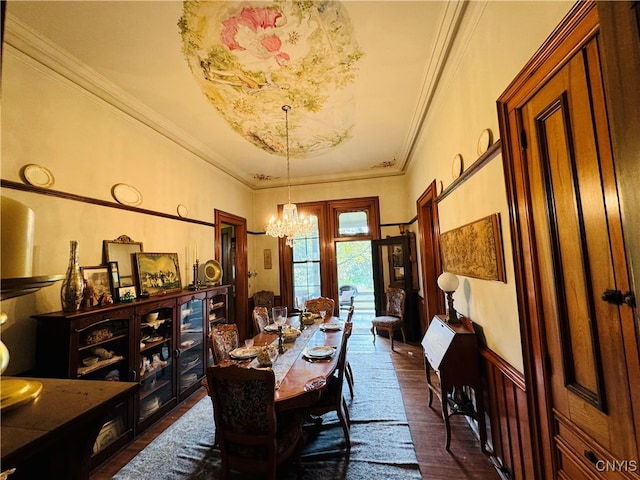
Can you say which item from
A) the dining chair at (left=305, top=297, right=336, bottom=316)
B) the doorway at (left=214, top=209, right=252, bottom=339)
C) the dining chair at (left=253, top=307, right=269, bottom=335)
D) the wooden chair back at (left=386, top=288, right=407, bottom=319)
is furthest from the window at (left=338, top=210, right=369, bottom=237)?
the dining chair at (left=253, top=307, right=269, bottom=335)

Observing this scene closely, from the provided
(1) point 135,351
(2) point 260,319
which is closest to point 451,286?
(2) point 260,319

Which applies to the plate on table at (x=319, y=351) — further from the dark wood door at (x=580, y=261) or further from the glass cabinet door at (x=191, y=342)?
the glass cabinet door at (x=191, y=342)

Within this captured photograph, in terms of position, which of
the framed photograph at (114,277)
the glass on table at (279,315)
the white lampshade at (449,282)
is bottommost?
the glass on table at (279,315)

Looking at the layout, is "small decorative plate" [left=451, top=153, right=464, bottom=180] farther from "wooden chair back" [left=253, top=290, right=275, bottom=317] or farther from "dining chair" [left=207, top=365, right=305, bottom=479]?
"wooden chair back" [left=253, top=290, right=275, bottom=317]

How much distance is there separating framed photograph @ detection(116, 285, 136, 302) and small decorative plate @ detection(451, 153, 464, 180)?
3284mm

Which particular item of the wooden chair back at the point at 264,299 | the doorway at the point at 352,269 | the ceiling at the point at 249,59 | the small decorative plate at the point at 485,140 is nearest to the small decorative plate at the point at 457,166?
the small decorative plate at the point at 485,140

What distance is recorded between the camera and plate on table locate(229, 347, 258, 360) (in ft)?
7.19

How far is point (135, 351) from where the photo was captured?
2473 mm

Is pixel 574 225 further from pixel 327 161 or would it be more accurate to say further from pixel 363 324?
pixel 363 324

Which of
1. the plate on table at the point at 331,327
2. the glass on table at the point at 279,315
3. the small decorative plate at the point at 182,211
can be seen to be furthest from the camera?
the small decorative plate at the point at 182,211

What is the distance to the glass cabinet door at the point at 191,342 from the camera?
10.2ft

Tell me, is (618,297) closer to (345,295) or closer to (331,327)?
(331,327)

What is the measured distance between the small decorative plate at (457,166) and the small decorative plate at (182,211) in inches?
131

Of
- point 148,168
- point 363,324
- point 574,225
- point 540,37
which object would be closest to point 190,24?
point 148,168
